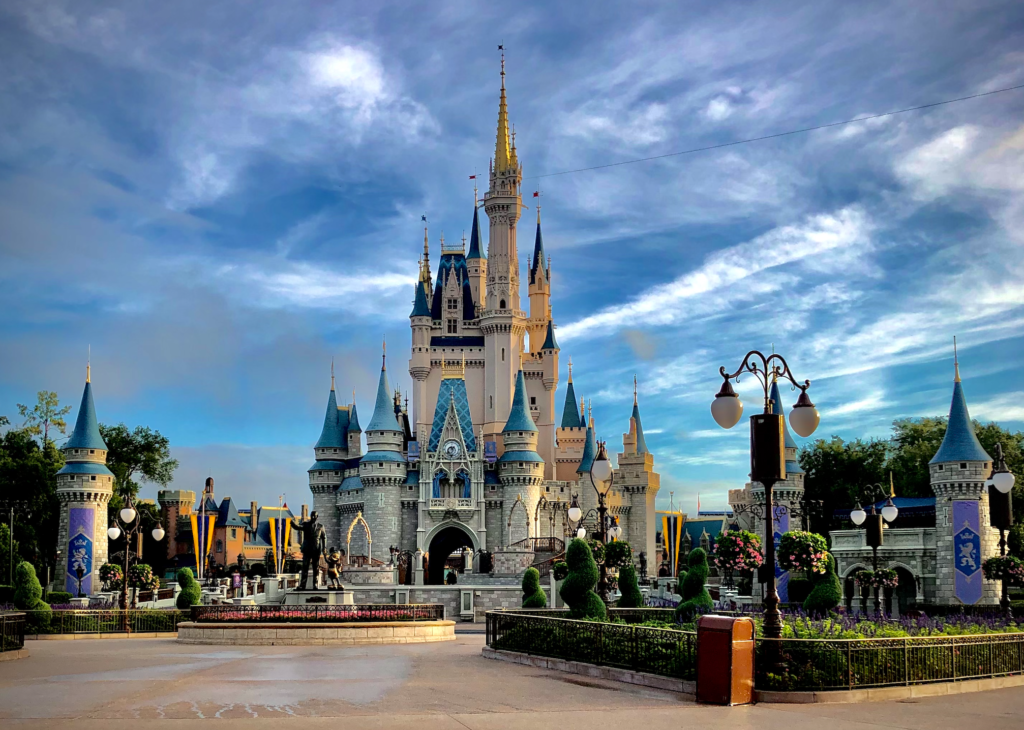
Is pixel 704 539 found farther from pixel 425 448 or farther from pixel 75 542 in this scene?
pixel 75 542

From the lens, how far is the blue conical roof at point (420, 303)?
82.6 meters

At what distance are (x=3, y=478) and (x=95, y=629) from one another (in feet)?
106

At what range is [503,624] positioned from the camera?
21.8 metres

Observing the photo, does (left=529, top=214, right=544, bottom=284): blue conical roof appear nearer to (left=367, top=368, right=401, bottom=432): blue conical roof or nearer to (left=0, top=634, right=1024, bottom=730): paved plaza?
(left=367, top=368, right=401, bottom=432): blue conical roof

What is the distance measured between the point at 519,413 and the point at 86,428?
28.4 meters

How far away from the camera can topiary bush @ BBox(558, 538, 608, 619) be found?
68.6 feet

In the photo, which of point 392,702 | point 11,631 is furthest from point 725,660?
point 11,631

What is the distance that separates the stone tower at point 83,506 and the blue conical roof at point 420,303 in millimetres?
29236

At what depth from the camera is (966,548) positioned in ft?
148

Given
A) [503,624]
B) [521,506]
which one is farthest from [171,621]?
[521,506]

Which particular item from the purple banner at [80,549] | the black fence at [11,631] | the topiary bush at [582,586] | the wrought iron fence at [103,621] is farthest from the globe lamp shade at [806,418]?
the purple banner at [80,549]

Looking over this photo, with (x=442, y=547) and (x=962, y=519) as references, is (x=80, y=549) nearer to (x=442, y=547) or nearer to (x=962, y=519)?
(x=442, y=547)

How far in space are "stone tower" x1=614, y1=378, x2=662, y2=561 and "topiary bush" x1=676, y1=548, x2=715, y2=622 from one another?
178 ft

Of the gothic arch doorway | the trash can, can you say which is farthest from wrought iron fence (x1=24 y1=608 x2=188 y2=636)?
the gothic arch doorway
